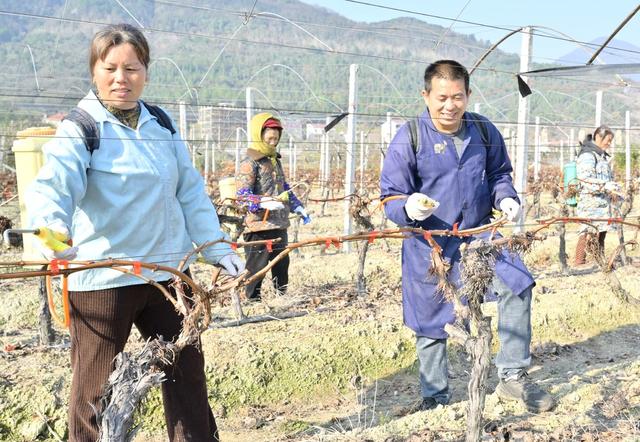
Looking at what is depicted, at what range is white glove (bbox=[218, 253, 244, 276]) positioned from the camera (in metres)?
2.16

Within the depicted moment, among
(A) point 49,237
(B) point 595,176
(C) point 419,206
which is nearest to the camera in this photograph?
(A) point 49,237

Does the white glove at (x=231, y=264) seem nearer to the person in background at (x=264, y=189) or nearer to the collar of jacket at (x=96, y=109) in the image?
the collar of jacket at (x=96, y=109)

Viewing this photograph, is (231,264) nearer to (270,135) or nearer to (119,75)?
(119,75)

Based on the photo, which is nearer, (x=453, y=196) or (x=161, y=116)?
(x=161, y=116)

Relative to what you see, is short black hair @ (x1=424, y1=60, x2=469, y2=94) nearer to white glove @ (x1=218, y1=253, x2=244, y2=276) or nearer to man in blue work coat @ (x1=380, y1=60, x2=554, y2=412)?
man in blue work coat @ (x1=380, y1=60, x2=554, y2=412)

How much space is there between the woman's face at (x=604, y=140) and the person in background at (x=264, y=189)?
10.3 feet

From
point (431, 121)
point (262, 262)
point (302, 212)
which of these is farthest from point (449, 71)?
point (262, 262)

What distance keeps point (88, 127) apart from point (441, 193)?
1556mm

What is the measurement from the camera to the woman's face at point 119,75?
200 cm

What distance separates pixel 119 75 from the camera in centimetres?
201

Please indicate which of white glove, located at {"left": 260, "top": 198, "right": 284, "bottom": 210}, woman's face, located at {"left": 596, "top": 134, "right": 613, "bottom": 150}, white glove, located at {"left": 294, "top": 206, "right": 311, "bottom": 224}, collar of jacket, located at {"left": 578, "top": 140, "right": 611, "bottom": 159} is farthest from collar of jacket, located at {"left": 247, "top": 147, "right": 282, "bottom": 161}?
woman's face, located at {"left": 596, "top": 134, "right": 613, "bottom": 150}

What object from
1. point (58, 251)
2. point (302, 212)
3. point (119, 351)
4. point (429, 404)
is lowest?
point (429, 404)

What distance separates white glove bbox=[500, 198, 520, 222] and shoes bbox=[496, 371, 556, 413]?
786mm

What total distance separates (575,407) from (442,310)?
0.75 metres
